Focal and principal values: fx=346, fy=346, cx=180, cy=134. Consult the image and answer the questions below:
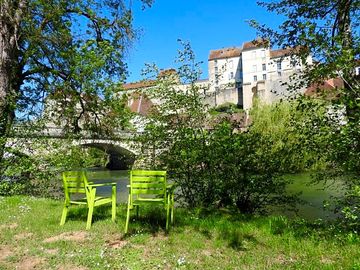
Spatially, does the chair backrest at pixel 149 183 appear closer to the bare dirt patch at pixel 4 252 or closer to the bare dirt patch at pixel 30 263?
the bare dirt patch at pixel 30 263

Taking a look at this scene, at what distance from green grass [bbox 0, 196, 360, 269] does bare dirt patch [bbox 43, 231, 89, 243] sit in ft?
0.05

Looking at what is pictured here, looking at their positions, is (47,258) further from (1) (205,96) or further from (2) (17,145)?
(2) (17,145)

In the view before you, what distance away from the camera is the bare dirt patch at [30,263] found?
445cm

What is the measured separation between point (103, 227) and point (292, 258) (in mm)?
3218

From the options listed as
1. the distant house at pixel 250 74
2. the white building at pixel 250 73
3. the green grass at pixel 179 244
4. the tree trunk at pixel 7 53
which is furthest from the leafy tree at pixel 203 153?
the white building at pixel 250 73

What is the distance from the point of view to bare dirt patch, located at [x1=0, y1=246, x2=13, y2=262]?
4.82m

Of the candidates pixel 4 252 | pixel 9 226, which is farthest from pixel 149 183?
pixel 9 226

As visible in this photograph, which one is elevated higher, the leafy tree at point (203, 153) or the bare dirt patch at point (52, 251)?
the leafy tree at point (203, 153)

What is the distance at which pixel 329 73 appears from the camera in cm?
498

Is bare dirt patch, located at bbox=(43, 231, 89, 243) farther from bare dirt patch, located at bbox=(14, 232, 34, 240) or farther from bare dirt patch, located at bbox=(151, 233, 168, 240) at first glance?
bare dirt patch, located at bbox=(151, 233, 168, 240)

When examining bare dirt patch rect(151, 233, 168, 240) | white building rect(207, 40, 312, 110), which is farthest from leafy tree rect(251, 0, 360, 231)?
white building rect(207, 40, 312, 110)

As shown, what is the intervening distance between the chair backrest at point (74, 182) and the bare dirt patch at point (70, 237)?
2.81 feet

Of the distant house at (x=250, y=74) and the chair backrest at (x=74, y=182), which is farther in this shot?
the distant house at (x=250, y=74)

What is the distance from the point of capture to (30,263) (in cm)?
457
